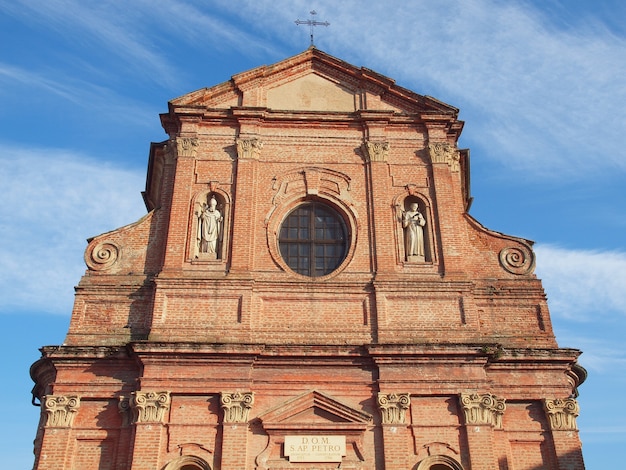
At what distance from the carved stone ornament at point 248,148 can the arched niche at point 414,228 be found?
3282 millimetres

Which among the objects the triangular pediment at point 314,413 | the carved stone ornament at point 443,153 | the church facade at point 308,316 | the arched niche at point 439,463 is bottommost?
the arched niche at point 439,463

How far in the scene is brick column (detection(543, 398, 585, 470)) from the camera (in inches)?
485

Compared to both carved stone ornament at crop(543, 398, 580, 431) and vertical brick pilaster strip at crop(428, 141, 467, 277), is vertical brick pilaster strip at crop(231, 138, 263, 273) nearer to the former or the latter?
vertical brick pilaster strip at crop(428, 141, 467, 277)

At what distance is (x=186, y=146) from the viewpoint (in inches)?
604

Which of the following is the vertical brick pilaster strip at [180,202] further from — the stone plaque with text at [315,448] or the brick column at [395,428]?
the brick column at [395,428]

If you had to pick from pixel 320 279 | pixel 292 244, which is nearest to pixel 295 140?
pixel 292 244

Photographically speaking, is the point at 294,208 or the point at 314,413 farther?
the point at 294,208

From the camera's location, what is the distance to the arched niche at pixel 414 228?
1440 cm

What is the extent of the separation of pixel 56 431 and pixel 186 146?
6.51 m

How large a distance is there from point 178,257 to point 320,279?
2.92 metres

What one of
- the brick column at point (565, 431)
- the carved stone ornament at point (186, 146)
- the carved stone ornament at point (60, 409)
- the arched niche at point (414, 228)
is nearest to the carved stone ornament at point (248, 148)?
the carved stone ornament at point (186, 146)

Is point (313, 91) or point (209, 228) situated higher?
point (313, 91)

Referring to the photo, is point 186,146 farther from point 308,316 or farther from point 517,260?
point 517,260

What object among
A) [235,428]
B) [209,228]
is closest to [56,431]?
[235,428]
